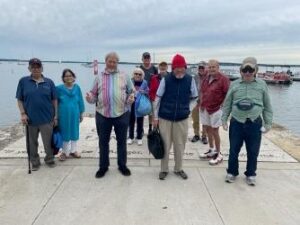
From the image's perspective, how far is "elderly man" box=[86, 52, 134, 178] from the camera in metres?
5.08

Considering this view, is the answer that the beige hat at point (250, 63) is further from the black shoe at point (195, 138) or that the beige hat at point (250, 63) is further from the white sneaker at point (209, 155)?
the black shoe at point (195, 138)

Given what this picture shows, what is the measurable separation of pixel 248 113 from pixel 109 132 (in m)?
2.00

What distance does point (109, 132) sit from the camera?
5.31 metres

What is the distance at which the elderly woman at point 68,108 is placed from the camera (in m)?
5.91

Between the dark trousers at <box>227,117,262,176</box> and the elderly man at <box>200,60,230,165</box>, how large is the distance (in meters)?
0.78

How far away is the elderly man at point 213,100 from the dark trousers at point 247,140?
2.57 feet

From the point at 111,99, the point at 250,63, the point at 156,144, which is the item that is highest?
the point at 250,63

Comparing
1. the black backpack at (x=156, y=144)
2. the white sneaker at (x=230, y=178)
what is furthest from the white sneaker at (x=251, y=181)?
the black backpack at (x=156, y=144)

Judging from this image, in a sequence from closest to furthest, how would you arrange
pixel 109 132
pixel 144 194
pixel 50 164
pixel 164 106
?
pixel 144 194 → pixel 164 106 → pixel 109 132 → pixel 50 164

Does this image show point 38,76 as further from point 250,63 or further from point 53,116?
point 250,63

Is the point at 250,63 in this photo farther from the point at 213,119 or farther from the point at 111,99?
the point at 111,99

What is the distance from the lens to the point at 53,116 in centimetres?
569

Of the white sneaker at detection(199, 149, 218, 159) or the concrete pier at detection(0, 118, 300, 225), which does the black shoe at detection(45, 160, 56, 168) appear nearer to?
the concrete pier at detection(0, 118, 300, 225)

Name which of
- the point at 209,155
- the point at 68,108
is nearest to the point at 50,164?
the point at 68,108
